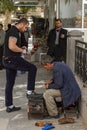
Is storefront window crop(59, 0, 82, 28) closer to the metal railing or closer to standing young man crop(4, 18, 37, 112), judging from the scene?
the metal railing

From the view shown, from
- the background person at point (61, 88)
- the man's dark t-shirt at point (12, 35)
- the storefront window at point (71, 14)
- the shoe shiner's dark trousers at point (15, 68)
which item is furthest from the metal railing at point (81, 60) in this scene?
the storefront window at point (71, 14)

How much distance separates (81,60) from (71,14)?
24.5 ft

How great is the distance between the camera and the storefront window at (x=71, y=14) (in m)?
15.7

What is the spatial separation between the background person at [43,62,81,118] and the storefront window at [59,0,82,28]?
27.3 ft

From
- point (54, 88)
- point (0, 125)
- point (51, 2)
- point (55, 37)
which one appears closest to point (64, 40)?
point (55, 37)

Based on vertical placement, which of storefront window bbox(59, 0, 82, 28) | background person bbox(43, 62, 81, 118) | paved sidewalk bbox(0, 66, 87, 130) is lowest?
paved sidewalk bbox(0, 66, 87, 130)

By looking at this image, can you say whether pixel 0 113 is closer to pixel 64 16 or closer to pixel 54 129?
pixel 54 129

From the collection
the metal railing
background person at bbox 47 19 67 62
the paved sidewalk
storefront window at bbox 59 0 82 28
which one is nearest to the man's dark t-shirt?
the paved sidewalk

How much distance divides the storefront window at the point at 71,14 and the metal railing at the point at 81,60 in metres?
6.16

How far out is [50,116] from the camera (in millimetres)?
7633

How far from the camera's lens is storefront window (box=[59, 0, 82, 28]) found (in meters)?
15.7

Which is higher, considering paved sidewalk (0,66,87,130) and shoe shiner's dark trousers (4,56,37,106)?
shoe shiner's dark trousers (4,56,37,106)

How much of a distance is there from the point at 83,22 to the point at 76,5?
0.73 m

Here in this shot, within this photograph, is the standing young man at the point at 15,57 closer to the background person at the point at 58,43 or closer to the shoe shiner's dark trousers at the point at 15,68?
the shoe shiner's dark trousers at the point at 15,68
